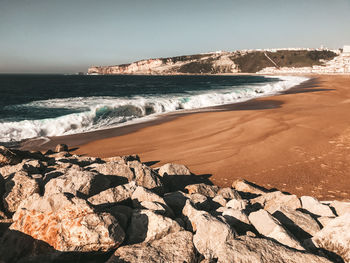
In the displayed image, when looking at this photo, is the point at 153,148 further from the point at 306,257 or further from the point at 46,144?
the point at 306,257

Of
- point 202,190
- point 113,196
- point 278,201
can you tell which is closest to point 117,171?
point 113,196

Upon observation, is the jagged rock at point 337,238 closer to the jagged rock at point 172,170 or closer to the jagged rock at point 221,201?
the jagged rock at point 221,201

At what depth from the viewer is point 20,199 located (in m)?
3.79

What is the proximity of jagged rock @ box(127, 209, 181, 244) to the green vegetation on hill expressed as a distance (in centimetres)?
15010

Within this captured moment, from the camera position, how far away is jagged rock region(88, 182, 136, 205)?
3.66 metres

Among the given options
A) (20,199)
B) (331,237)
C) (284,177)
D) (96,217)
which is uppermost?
(96,217)

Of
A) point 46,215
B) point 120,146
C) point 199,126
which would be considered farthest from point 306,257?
point 199,126

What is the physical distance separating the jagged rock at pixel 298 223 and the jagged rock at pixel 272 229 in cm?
40

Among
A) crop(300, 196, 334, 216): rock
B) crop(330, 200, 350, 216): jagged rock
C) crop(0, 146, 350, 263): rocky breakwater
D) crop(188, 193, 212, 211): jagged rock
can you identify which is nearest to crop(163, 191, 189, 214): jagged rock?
crop(0, 146, 350, 263): rocky breakwater

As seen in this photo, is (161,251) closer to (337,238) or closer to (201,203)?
(201,203)

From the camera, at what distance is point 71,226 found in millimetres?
2654

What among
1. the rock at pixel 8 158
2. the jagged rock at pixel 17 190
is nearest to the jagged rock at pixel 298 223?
the jagged rock at pixel 17 190

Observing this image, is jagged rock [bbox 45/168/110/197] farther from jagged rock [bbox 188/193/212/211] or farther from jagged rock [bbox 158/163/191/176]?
jagged rock [bbox 158/163/191/176]

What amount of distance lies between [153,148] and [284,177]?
528 centimetres
